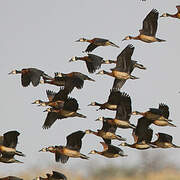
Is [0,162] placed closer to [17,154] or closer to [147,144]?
[17,154]

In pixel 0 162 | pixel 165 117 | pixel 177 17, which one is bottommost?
pixel 0 162

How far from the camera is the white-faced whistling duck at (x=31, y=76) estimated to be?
28597mm

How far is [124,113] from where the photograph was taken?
91.1 ft

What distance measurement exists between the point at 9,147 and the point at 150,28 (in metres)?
5.60

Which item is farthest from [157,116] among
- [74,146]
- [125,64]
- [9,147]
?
[9,147]

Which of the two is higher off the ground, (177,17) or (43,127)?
(177,17)

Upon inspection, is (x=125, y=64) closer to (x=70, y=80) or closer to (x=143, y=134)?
Result: (x=70, y=80)

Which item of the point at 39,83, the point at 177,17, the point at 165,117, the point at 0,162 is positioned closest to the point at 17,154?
the point at 0,162

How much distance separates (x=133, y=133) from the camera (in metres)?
29.4

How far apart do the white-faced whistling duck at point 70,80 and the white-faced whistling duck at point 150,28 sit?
82.3 inches

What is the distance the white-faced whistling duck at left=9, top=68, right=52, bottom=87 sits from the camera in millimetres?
28597

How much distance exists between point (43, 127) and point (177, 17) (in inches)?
211

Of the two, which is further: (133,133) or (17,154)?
(133,133)

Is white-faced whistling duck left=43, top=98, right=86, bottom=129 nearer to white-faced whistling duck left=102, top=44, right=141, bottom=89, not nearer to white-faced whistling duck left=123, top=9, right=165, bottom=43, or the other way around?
white-faced whistling duck left=102, top=44, right=141, bottom=89
